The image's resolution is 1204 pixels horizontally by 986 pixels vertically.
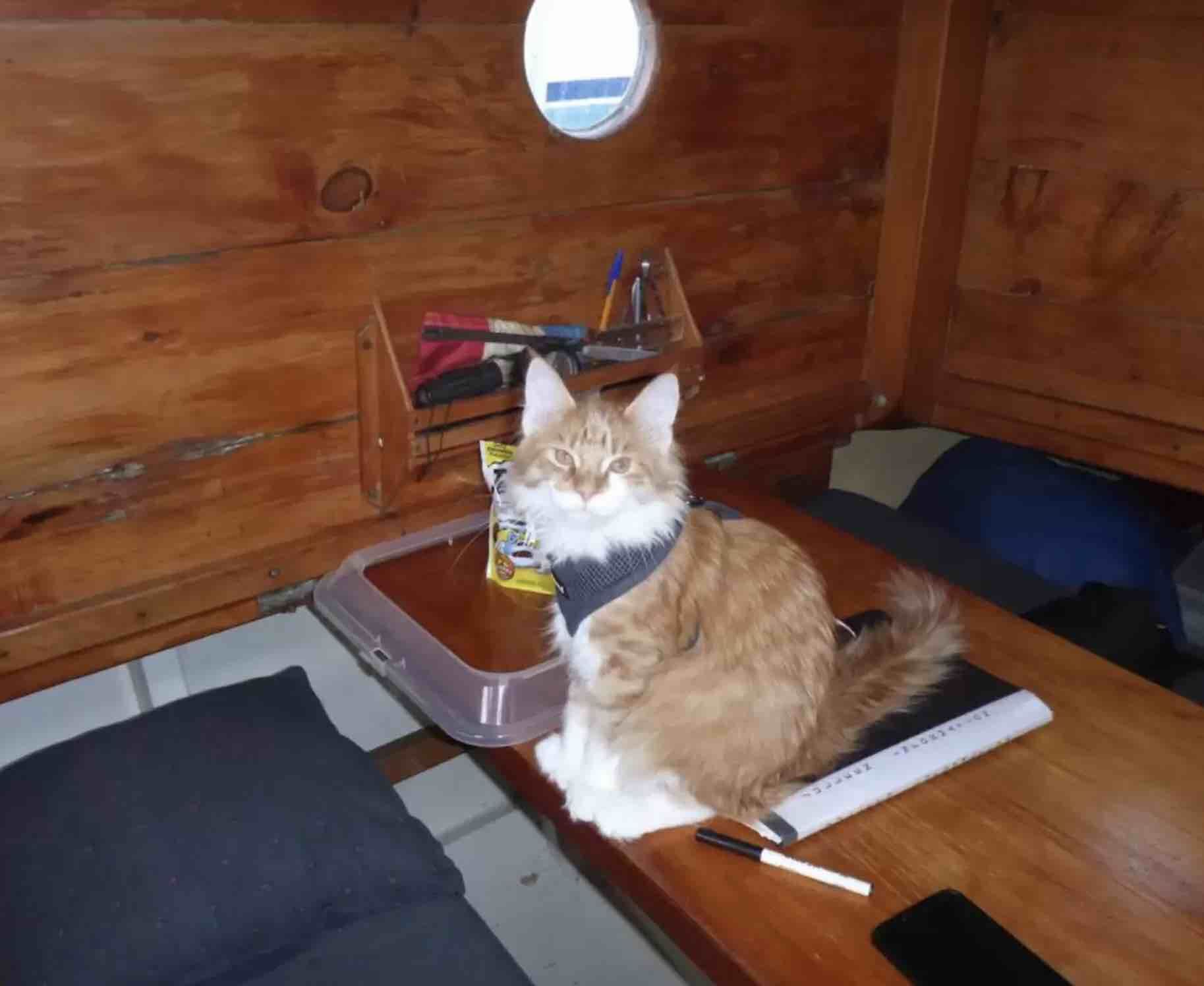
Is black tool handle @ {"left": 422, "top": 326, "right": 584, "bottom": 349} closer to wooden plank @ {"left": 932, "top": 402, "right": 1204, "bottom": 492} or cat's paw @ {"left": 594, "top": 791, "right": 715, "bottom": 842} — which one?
cat's paw @ {"left": 594, "top": 791, "right": 715, "bottom": 842}

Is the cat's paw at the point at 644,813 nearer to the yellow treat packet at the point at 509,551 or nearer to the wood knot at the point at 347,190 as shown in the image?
the yellow treat packet at the point at 509,551

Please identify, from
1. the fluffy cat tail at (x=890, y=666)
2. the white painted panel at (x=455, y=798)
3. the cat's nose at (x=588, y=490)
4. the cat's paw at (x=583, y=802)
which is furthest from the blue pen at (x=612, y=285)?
the white painted panel at (x=455, y=798)

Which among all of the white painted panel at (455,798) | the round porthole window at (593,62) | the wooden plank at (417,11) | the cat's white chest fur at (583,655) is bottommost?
the white painted panel at (455,798)

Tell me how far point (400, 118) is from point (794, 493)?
3.69ft

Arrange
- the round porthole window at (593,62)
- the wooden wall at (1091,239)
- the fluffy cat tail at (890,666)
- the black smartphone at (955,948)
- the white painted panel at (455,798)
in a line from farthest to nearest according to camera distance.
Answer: the white painted panel at (455,798), the wooden wall at (1091,239), the round porthole window at (593,62), the fluffy cat tail at (890,666), the black smartphone at (955,948)

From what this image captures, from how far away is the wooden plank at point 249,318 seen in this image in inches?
41.8

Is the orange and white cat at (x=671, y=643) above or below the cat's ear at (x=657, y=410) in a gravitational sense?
below

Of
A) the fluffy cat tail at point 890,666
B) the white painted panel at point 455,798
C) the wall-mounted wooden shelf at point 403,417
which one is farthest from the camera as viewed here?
the white painted panel at point 455,798

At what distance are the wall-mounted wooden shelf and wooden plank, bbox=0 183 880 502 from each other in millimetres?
24

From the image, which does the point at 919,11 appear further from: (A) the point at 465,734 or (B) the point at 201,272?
(A) the point at 465,734

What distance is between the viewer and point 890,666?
1140 mm

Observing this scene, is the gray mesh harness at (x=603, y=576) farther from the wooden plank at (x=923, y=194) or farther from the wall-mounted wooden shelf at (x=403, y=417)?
the wooden plank at (x=923, y=194)

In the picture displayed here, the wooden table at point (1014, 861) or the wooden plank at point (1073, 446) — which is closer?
the wooden table at point (1014, 861)

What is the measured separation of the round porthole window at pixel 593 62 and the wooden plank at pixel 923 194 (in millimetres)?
541
